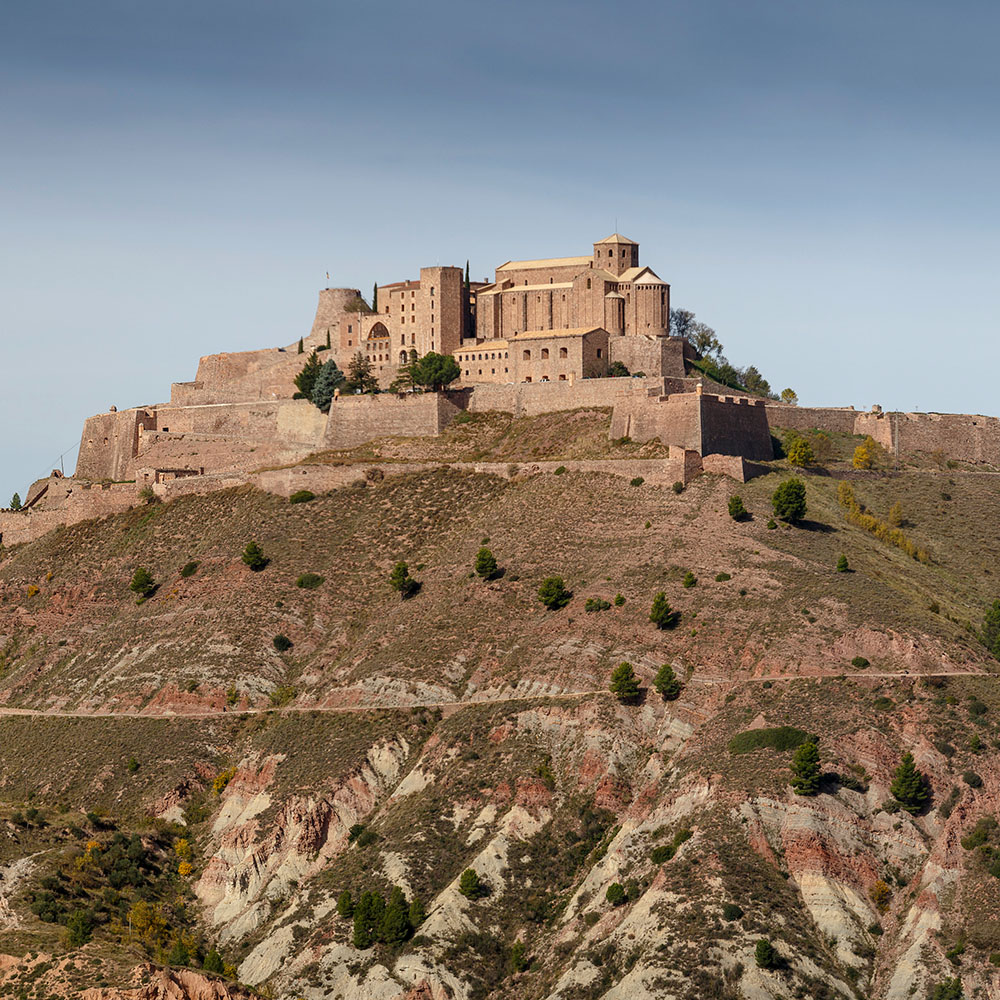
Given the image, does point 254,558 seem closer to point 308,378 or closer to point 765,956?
point 308,378

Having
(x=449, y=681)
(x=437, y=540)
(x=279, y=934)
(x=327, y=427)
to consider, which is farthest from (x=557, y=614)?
(x=327, y=427)

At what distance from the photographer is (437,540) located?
10450 centimetres

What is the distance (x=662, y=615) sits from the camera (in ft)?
287

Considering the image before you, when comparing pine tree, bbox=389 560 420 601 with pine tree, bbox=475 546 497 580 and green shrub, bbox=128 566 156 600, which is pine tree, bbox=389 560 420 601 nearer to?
pine tree, bbox=475 546 497 580

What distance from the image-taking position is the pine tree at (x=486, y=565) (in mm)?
96062

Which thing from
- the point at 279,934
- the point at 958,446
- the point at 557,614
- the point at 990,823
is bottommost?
the point at 279,934

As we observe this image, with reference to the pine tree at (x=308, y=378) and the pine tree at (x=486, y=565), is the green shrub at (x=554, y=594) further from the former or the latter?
the pine tree at (x=308, y=378)

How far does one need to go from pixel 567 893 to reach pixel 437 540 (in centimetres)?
3269

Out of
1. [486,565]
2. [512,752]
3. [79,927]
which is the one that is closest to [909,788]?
[512,752]

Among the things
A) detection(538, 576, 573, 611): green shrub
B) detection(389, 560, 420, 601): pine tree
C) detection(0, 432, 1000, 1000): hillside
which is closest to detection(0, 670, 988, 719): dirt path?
detection(0, 432, 1000, 1000): hillside

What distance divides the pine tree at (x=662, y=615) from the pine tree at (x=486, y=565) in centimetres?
1162

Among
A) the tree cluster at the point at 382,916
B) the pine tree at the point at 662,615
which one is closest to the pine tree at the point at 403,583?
the pine tree at the point at 662,615

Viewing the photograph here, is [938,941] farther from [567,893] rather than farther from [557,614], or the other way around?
[557,614]

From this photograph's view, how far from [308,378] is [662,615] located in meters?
51.2
